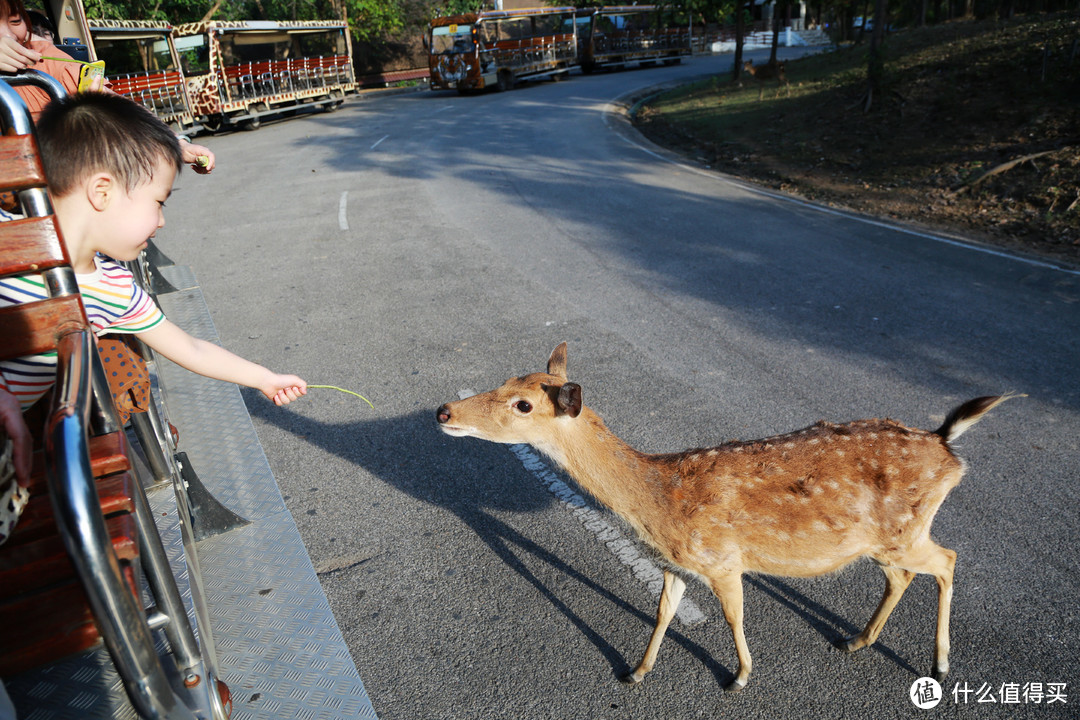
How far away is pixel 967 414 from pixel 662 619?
161 centimetres

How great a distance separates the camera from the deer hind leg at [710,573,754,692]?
9.46 ft

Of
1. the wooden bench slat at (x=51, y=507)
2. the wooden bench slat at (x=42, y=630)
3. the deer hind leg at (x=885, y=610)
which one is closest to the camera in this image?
the wooden bench slat at (x=51, y=507)

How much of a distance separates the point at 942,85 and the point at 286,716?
18.9m

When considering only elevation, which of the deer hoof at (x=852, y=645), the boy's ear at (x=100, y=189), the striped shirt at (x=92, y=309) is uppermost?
the boy's ear at (x=100, y=189)

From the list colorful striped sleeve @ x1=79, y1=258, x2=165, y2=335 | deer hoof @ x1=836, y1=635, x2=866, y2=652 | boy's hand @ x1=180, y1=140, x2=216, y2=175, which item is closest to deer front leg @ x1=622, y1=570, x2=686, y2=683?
deer hoof @ x1=836, y1=635, x2=866, y2=652

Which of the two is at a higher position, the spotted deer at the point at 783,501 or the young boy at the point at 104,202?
the young boy at the point at 104,202

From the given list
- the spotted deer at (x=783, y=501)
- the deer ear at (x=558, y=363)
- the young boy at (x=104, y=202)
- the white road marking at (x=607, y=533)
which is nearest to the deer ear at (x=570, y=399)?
the spotted deer at (x=783, y=501)

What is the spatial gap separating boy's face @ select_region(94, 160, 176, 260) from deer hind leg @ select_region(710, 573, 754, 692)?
2.58 m

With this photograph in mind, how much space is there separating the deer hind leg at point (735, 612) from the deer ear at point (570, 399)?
926 mm

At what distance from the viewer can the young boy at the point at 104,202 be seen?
220cm

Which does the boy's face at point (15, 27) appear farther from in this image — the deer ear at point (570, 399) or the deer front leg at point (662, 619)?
the deer front leg at point (662, 619)

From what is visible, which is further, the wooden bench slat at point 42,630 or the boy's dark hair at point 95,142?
the boy's dark hair at point 95,142

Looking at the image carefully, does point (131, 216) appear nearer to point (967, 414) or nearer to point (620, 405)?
point (967, 414)

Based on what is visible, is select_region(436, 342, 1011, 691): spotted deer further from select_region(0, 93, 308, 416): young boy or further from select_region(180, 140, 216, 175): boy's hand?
select_region(180, 140, 216, 175): boy's hand
